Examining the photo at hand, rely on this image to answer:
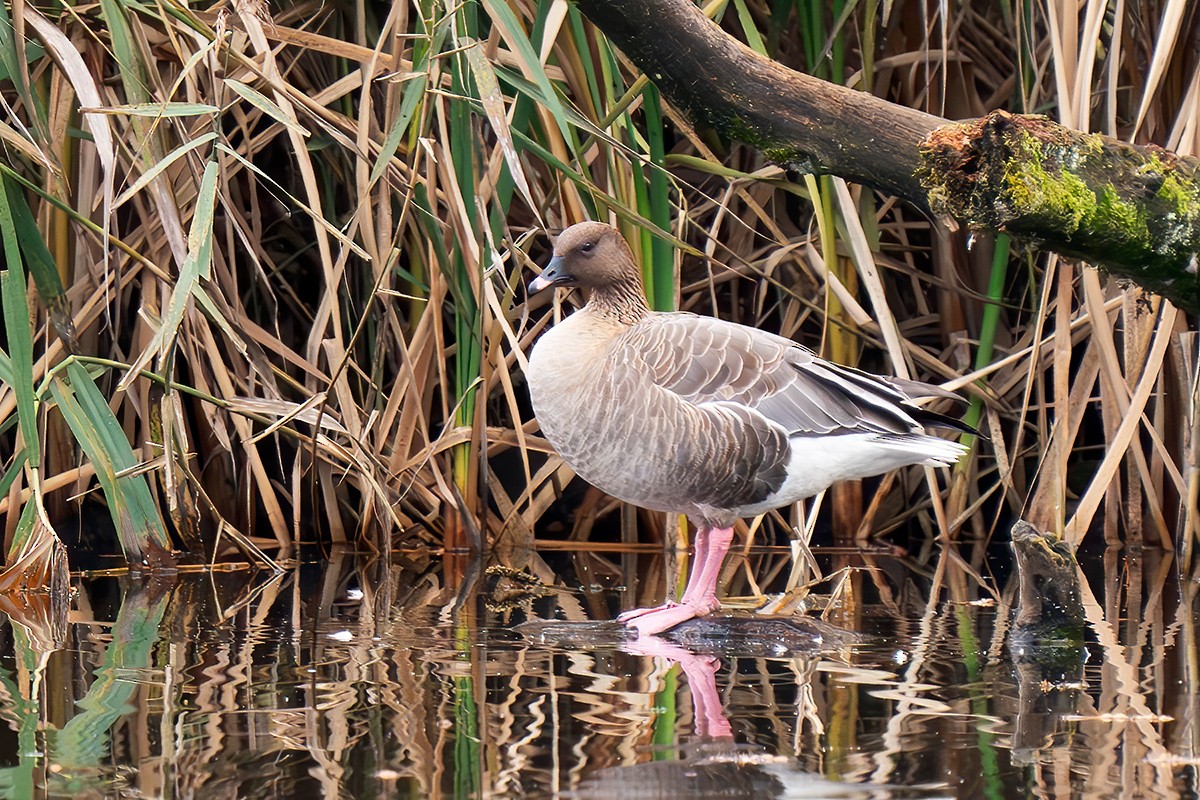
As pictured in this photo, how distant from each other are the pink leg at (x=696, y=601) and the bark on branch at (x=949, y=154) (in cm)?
142

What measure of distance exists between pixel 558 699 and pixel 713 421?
139cm

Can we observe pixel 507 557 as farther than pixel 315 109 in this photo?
Yes

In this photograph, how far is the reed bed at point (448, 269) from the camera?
450 cm

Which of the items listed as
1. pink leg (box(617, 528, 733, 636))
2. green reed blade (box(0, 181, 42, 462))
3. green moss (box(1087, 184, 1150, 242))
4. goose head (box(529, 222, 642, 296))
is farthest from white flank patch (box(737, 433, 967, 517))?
green reed blade (box(0, 181, 42, 462))

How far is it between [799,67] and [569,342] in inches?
84.2

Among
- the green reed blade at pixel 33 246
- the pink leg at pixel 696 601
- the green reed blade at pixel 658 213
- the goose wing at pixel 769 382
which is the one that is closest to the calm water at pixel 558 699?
the pink leg at pixel 696 601

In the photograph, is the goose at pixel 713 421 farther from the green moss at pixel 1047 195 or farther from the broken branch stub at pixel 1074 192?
the green moss at pixel 1047 195

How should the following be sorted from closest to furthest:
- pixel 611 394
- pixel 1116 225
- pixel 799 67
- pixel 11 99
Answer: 1. pixel 1116 225
2. pixel 611 394
3. pixel 11 99
4. pixel 799 67

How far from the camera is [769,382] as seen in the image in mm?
4504

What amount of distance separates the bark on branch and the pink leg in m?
1.42

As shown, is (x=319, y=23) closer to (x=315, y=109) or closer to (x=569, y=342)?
(x=315, y=109)

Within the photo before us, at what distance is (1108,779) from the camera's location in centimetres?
255

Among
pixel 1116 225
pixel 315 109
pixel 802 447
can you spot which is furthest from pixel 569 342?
pixel 1116 225

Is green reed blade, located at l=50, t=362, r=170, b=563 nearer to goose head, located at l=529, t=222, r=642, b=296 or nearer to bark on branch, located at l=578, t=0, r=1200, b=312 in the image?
goose head, located at l=529, t=222, r=642, b=296
